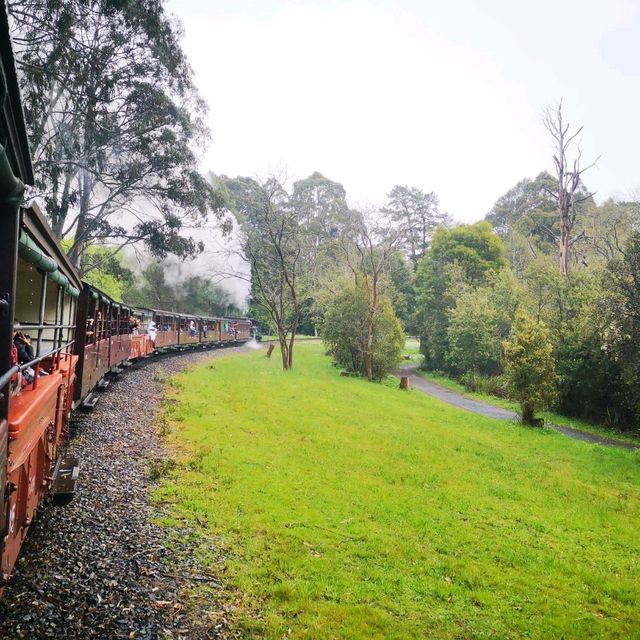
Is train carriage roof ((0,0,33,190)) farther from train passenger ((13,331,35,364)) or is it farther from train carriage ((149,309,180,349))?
train carriage ((149,309,180,349))

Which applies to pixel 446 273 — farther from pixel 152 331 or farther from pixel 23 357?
pixel 23 357

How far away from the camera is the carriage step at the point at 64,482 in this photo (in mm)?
4180

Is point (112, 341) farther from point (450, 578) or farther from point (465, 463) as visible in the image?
point (450, 578)

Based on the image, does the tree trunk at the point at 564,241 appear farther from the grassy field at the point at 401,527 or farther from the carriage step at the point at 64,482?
the carriage step at the point at 64,482

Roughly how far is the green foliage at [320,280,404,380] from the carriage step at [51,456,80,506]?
19336mm

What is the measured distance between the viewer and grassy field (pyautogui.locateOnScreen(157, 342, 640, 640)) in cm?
418

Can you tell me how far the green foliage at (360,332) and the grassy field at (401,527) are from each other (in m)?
11.8

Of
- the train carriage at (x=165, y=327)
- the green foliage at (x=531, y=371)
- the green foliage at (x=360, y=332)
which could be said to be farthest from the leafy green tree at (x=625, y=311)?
the train carriage at (x=165, y=327)

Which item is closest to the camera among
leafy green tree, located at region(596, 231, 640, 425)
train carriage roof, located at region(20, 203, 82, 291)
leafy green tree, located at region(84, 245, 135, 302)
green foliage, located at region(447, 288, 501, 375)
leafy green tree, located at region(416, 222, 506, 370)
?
train carriage roof, located at region(20, 203, 82, 291)

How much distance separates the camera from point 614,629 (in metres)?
4.26

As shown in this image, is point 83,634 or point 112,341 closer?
point 83,634

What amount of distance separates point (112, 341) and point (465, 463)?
31.1ft

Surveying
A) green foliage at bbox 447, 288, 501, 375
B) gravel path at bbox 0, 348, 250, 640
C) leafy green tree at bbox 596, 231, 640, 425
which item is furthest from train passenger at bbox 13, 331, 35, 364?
green foliage at bbox 447, 288, 501, 375

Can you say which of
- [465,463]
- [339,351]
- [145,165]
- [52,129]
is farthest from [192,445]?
[339,351]
